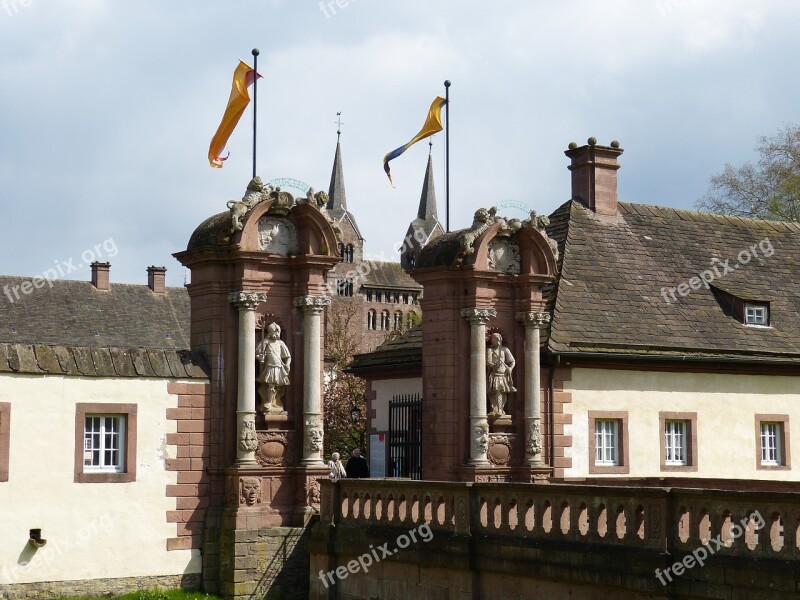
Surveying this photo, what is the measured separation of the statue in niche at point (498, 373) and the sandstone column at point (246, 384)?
427 centimetres

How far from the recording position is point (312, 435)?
21719mm

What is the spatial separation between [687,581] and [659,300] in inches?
552

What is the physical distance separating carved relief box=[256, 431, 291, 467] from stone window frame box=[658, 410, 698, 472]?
797 cm

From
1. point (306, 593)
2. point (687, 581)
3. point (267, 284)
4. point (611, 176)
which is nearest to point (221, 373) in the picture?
point (267, 284)

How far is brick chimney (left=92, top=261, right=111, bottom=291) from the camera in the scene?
59156 mm

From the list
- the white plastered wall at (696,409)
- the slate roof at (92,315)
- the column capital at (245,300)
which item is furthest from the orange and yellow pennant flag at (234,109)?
the slate roof at (92,315)

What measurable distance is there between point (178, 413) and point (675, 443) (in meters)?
10.2

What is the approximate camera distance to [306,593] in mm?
21516

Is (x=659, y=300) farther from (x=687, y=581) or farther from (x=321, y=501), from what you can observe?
(x=687, y=581)

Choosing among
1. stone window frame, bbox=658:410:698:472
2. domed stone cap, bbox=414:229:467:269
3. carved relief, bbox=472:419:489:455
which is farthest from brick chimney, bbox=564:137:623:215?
carved relief, bbox=472:419:489:455

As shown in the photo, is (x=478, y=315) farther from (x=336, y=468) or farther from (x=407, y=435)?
(x=407, y=435)

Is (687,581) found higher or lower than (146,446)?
lower

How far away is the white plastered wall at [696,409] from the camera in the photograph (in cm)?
2525

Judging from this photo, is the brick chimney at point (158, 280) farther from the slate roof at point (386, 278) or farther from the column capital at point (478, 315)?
the slate roof at point (386, 278)
